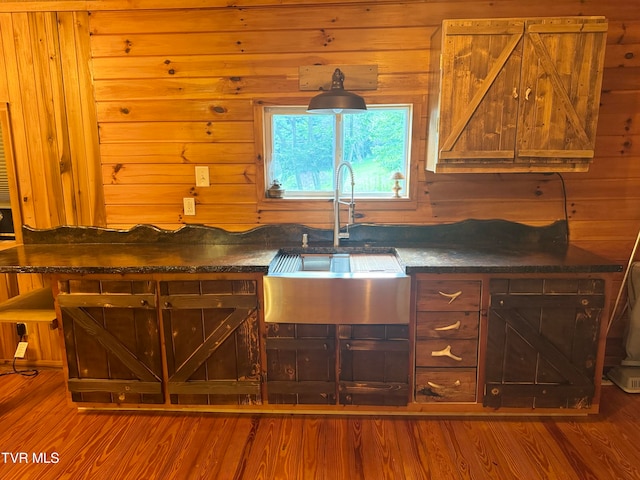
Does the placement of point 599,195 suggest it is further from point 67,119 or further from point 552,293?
point 67,119

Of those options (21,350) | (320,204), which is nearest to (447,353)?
(320,204)

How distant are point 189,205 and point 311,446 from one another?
1487mm

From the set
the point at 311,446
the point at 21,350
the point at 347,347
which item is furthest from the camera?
the point at 21,350

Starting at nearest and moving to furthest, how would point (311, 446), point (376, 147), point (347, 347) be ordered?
point (311, 446), point (347, 347), point (376, 147)

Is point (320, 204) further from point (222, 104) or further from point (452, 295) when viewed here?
point (452, 295)

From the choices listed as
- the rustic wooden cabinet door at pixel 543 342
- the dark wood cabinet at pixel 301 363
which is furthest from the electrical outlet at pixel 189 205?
the rustic wooden cabinet door at pixel 543 342

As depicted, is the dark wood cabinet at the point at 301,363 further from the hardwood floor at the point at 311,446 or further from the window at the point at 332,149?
the window at the point at 332,149

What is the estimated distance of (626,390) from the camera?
240 centimetres

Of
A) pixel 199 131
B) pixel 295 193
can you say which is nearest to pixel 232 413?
pixel 295 193

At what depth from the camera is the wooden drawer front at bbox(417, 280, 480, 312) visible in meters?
2.05

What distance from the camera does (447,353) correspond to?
2.10 m

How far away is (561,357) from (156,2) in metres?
2.80

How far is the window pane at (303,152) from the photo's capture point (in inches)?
99.6

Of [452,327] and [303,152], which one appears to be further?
[303,152]
